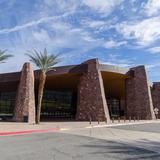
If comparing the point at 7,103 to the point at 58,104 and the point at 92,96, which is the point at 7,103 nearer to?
the point at 58,104

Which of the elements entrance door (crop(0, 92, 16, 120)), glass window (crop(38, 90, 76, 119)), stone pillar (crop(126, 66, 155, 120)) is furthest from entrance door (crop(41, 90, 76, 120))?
stone pillar (crop(126, 66, 155, 120))

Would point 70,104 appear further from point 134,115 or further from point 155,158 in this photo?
point 155,158

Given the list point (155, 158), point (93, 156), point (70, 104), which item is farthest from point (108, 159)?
point (70, 104)

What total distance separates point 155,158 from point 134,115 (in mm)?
39885

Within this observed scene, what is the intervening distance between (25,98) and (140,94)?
70.0 feet

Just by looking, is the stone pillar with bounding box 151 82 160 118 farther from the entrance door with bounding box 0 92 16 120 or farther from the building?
the entrance door with bounding box 0 92 16 120

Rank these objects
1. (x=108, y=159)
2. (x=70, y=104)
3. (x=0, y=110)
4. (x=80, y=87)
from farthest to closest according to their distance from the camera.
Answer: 1. (x=70, y=104)
2. (x=0, y=110)
3. (x=80, y=87)
4. (x=108, y=159)

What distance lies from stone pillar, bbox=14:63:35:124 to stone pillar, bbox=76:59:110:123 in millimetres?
7653

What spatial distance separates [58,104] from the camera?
72.7m

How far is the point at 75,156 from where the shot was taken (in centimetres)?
1152

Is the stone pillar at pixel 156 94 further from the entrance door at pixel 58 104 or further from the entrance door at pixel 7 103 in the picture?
the entrance door at pixel 7 103

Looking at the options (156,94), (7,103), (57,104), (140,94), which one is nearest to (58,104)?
(57,104)

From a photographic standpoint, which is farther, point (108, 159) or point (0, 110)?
point (0, 110)

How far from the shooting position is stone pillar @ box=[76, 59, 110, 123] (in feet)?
134
